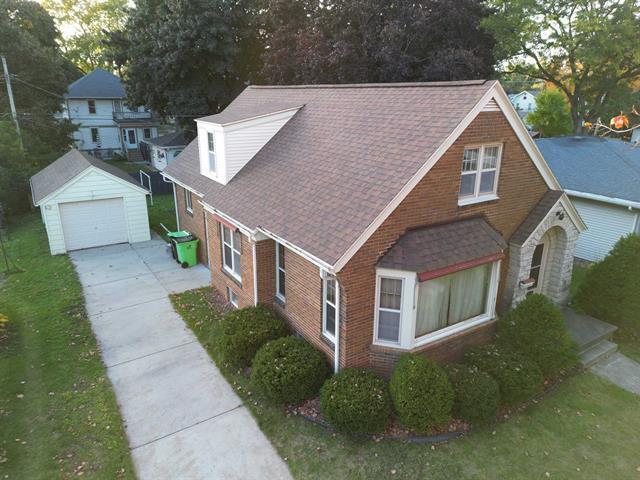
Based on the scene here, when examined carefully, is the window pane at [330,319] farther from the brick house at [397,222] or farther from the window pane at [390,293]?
the window pane at [390,293]

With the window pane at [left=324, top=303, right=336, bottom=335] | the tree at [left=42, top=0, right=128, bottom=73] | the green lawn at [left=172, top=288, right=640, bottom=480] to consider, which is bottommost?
the green lawn at [left=172, top=288, right=640, bottom=480]

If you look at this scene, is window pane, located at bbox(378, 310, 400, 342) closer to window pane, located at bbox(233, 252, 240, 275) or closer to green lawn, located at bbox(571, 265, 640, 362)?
window pane, located at bbox(233, 252, 240, 275)

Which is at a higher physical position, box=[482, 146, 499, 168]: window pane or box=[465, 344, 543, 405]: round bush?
box=[482, 146, 499, 168]: window pane

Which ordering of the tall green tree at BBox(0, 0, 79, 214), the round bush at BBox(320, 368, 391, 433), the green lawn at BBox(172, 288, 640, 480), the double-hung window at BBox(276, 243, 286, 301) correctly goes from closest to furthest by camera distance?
the green lawn at BBox(172, 288, 640, 480) → the round bush at BBox(320, 368, 391, 433) → the double-hung window at BBox(276, 243, 286, 301) → the tall green tree at BBox(0, 0, 79, 214)

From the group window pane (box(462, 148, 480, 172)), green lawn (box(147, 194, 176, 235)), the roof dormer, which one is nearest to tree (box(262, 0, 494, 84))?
green lawn (box(147, 194, 176, 235))

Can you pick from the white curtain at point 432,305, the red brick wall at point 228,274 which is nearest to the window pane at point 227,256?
the red brick wall at point 228,274

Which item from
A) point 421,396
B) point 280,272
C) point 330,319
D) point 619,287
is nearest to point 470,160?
point 330,319

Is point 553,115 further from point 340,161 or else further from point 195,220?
point 340,161
